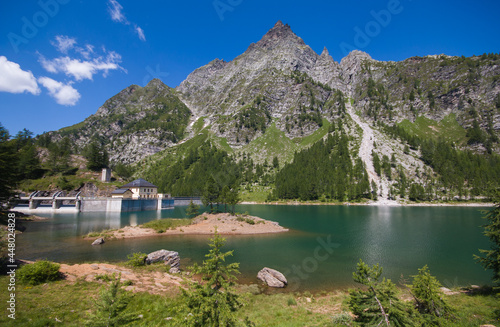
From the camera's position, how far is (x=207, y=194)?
62.1 meters

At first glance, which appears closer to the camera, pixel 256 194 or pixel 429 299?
pixel 429 299

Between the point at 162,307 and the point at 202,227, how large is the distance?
36896 millimetres

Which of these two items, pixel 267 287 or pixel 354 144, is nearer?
pixel 267 287

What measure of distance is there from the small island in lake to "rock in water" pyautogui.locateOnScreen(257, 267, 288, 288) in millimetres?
21051

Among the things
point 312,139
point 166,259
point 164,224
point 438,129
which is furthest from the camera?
point 312,139

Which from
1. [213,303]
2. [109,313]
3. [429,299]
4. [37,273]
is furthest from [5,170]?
[429,299]

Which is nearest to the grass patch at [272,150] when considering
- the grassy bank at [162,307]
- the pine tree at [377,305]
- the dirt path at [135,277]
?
the dirt path at [135,277]

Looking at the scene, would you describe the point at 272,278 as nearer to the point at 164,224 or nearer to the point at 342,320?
the point at 342,320

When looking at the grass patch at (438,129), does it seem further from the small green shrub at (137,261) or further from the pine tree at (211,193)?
the small green shrub at (137,261)

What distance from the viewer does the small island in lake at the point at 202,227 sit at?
4125cm

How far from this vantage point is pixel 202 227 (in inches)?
1896

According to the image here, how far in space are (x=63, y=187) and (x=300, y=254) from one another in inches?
4121

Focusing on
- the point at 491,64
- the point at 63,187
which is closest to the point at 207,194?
the point at 63,187

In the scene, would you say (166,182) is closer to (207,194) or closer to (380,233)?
(207,194)
